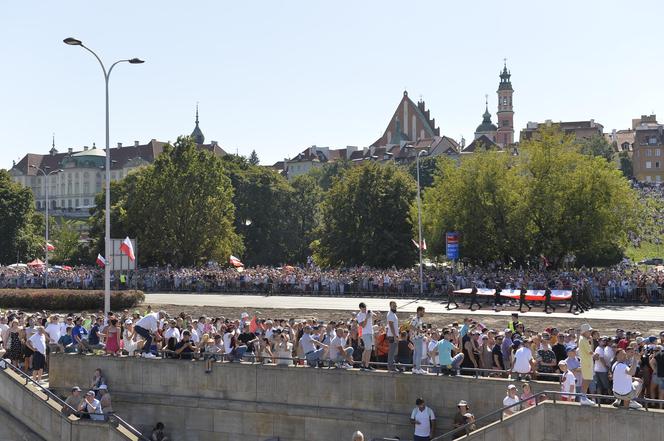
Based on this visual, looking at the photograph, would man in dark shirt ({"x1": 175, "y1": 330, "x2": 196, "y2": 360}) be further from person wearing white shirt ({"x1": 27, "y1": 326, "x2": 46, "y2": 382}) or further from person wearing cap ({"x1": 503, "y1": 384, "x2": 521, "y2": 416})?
person wearing cap ({"x1": 503, "y1": 384, "x2": 521, "y2": 416})

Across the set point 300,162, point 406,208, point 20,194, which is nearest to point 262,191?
point 20,194

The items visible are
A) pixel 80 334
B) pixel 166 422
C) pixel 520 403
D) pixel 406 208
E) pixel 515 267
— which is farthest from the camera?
pixel 406 208

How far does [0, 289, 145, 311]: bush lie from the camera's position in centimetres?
4275

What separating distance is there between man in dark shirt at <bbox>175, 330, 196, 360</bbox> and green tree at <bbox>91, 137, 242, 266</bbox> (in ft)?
133

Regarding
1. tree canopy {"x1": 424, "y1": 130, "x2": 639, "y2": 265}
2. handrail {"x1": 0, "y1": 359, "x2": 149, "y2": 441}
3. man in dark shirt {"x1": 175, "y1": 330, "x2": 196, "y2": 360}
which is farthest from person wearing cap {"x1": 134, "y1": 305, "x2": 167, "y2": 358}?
tree canopy {"x1": 424, "y1": 130, "x2": 639, "y2": 265}

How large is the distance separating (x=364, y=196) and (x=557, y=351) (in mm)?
43758

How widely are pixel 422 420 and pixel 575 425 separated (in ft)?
10.9

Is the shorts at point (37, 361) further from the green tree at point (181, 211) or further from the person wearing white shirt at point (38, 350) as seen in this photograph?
the green tree at point (181, 211)

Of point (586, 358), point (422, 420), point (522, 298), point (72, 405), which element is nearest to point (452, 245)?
point (522, 298)

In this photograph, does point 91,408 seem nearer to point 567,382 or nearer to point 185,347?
point 185,347

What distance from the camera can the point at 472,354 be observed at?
63.6 feet

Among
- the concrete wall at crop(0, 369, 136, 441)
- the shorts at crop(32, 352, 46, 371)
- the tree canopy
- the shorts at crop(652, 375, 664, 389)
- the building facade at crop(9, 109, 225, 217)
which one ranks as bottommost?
the concrete wall at crop(0, 369, 136, 441)

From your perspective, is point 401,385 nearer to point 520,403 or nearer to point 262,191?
point 520,403

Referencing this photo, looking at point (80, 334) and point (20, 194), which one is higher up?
point (20, 194)
